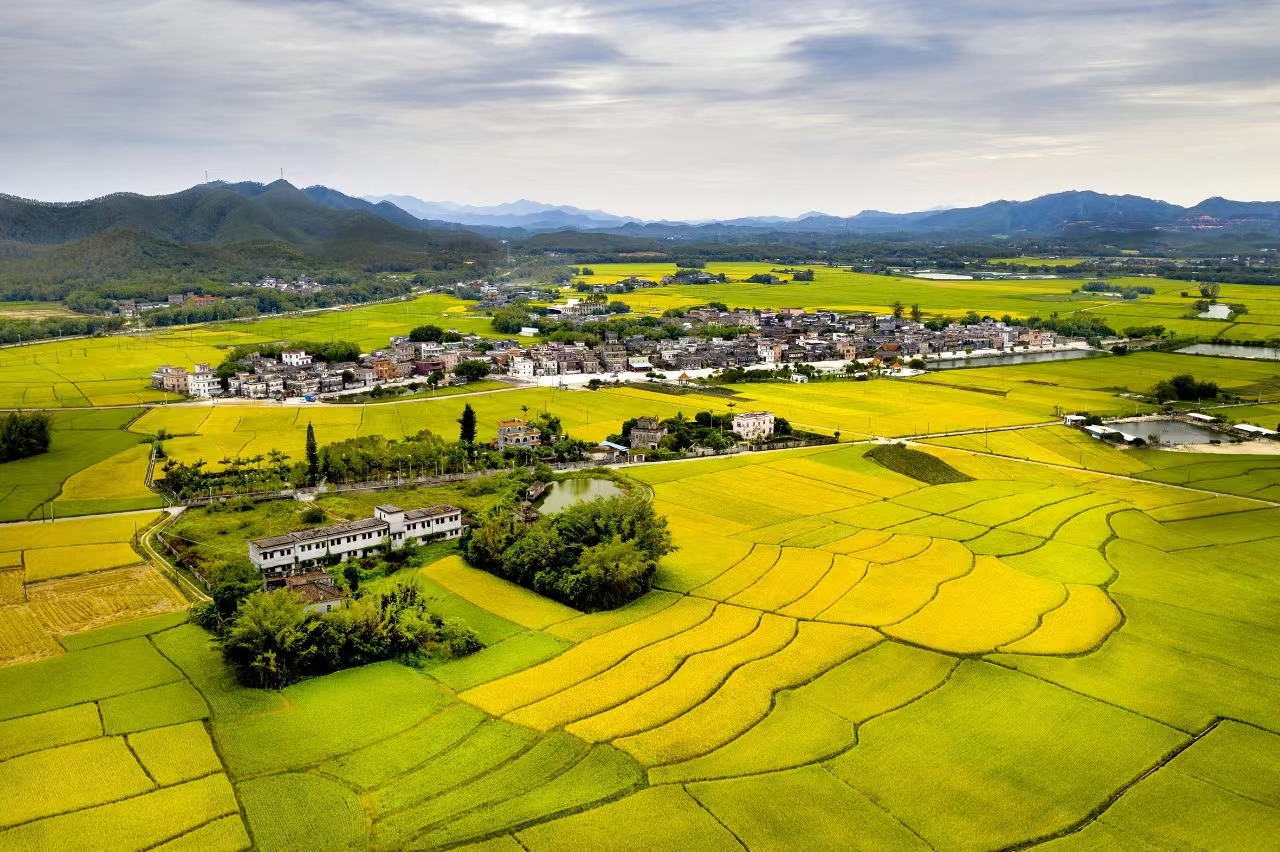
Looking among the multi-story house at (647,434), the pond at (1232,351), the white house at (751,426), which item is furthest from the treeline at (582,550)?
Answer: the pond at (1232,351)

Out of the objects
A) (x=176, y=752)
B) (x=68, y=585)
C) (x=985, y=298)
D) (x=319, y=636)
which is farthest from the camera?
(x=985, y=298)

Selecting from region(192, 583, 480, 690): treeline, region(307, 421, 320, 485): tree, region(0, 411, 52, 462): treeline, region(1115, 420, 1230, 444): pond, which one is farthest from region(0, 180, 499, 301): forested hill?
region(1115, 420, 1230, 444): pond

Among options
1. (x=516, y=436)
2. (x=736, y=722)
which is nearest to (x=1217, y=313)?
(x=516, y=436)

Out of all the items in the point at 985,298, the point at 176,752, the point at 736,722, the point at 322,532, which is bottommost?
the point at 736,722

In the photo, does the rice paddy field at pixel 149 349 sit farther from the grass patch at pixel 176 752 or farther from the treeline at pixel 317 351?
the grass patch at pixel 176 752

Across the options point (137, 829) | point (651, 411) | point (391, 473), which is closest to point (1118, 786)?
point (137, 829)

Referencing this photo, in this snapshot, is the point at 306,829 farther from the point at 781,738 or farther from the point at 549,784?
the point at 781,738

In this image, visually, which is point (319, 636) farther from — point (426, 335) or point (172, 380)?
point (426, 335)
